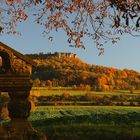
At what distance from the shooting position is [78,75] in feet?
367

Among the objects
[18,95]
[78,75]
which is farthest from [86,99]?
[18,95]

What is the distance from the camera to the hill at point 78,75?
10277 cm

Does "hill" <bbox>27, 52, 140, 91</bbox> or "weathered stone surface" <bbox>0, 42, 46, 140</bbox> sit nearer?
"weathered stone surface" <bbox>0, 42, 46, 140</bbox>

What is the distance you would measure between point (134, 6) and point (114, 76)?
109 metres

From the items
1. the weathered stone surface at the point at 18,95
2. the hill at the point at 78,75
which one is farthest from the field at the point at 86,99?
the weathered stone surface at the point at 18,95

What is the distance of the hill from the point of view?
102769 mm

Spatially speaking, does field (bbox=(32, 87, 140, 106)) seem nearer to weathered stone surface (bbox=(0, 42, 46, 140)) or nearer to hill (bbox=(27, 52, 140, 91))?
hill (bbox=(27, 52, 140, 91))

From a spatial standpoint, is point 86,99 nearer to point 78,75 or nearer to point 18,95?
point 78,75

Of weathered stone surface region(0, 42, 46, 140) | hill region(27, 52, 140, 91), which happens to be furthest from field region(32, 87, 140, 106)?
weathered stone surface region(0, 42, 46, 140)

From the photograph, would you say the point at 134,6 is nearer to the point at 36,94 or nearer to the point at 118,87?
the point at 36,94

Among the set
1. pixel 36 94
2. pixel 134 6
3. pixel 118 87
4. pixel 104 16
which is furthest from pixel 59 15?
pixel 118 87

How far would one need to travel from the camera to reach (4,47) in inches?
671

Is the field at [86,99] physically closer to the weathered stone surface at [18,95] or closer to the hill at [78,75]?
the hill at [78,75]

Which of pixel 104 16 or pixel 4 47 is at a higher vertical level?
pixel 104 16
